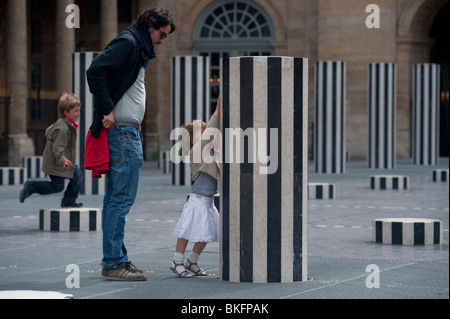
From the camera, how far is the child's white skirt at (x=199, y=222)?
8172 millimetres

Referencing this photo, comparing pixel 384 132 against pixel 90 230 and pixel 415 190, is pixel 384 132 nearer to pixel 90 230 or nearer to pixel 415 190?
pixel 415 190

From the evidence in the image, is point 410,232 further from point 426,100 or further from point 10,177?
point 426,100

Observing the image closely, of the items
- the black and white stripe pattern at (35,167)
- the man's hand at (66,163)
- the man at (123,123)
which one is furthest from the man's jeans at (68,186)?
the black and white stripe pattern at (35,167)

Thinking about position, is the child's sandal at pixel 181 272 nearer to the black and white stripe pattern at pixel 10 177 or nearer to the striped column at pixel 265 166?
the striped column at pixel 265 166

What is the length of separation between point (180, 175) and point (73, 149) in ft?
26.3

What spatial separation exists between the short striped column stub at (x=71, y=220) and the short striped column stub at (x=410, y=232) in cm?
318

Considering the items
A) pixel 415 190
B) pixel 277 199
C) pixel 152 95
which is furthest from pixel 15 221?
pixel 152 95

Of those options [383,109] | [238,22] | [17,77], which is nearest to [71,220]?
[17,77]

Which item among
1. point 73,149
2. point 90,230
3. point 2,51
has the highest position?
point 2,51

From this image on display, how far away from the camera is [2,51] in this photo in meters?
35.7

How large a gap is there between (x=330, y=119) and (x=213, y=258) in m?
17.5

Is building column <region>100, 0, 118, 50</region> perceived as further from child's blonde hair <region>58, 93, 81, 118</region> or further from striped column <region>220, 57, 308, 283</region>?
striped column <region>220, 57, 308, 283</region>

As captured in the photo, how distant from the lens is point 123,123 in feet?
25.7

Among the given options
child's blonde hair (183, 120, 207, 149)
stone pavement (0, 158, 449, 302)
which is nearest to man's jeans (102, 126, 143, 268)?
stone pavement (0, 158, 449, 302)
